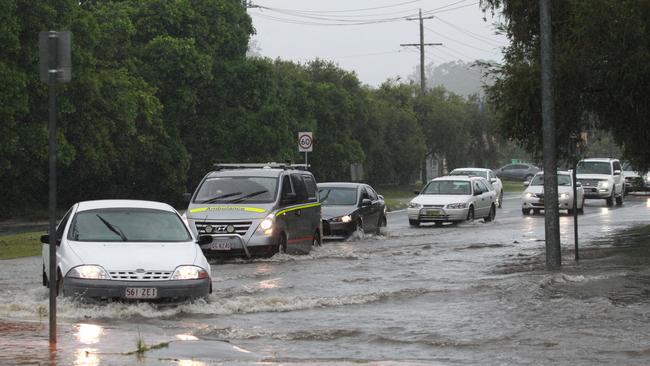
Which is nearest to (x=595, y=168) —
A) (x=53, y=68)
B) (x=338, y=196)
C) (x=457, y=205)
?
(x=457, y=205)

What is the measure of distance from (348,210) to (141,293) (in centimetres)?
1640

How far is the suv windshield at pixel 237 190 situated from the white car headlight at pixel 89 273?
904cm

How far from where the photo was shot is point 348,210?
3036cm

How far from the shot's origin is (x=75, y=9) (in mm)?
45062

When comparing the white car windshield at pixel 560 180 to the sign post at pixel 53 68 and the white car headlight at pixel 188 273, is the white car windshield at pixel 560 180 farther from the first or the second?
the sign post at pixel 53 68

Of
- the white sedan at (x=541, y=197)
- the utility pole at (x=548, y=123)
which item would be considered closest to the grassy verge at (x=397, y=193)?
the white sedan at (x=541, y=197)

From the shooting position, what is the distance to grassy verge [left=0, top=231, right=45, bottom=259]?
24.9 metres

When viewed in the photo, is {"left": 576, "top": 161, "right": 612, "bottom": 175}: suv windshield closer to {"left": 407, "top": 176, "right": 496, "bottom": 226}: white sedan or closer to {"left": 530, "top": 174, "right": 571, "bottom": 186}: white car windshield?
{"left": 530, "top": 174, "right": 571, "bottom": 186}: white car windshield

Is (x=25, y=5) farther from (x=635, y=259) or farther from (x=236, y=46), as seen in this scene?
(x=635, y=259)

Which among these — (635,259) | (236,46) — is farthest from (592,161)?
Result: (635,259)

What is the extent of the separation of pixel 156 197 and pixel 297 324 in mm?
42395

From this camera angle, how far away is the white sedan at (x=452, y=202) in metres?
36.3

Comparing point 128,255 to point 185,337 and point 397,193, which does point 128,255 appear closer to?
point 185,337

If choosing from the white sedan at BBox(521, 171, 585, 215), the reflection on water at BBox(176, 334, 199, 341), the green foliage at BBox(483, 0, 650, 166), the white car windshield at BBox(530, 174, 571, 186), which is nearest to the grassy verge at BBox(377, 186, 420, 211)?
the white car windshield at BBox(530, 174, 571, 186)
